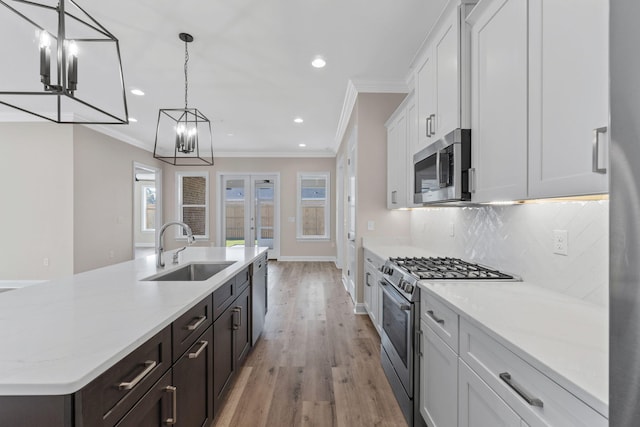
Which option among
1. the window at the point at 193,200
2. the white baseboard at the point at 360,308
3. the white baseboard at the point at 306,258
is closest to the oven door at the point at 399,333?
the white baseboard at the point at 360,308

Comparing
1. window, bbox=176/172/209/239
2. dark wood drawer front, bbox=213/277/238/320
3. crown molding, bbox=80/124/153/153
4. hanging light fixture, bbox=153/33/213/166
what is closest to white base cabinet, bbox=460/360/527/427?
dark wood drawer front, bbox=213/277/238/320

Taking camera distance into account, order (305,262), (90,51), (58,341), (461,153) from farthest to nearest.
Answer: (305,262), (90,51), (461,153), (58,341)

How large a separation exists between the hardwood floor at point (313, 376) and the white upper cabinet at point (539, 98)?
1542mm

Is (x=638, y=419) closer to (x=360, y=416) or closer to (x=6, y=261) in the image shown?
(x=360, y=416)

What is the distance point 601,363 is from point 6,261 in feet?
23.8

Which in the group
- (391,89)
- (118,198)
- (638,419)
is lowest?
(638,419)

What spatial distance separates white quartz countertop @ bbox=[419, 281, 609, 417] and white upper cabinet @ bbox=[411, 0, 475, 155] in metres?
0.96

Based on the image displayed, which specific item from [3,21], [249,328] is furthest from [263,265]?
[3,21]

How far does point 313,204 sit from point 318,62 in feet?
14.8

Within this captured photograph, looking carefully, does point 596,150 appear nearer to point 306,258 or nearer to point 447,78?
point 447,78

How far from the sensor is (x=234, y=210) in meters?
7.39

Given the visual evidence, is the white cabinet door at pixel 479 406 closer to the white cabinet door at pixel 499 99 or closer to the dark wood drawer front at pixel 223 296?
the white cabinet door at pixel 499 99

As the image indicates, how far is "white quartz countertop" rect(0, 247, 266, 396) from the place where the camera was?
68 centimetres

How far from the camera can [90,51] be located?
2.82m
